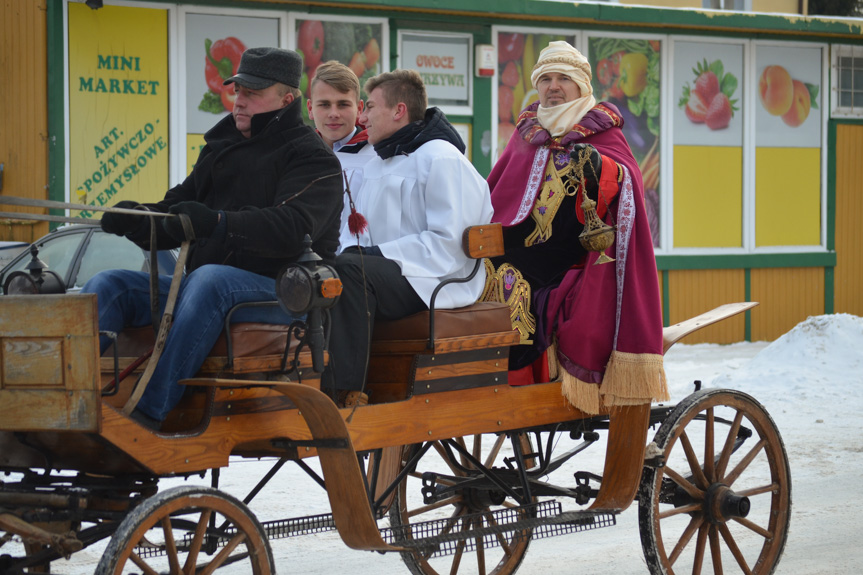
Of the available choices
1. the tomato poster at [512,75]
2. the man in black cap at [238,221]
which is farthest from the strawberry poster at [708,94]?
the man in black cap at [238,221]

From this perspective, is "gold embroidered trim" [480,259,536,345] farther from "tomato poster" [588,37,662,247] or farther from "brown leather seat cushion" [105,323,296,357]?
"tomato poster" [588,37,662,247]

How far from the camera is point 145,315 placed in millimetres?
3920

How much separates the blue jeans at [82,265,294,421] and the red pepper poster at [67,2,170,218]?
802 cm

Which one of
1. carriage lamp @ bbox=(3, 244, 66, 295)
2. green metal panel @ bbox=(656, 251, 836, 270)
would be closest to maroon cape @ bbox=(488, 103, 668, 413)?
carriage lamp @ bbox=(3, 244, 66, 295)

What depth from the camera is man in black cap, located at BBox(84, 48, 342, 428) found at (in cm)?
363

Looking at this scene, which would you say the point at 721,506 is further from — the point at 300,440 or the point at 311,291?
the point at 311,291

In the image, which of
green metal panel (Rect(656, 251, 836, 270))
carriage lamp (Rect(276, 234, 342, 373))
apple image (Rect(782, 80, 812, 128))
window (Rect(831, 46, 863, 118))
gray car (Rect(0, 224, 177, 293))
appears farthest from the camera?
window (Rect(831, 46, 863, 118))

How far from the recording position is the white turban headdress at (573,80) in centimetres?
515

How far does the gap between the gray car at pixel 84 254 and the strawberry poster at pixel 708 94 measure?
8187 mm

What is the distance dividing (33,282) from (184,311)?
0.69m

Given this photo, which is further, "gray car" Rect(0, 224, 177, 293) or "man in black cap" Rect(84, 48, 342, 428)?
"gray car" Rect(0, 224, 177, 293)

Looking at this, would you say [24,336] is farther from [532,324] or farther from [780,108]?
[780,108]

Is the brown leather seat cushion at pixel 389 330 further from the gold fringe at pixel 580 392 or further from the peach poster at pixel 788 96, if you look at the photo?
the peach poster at pixel 788 96

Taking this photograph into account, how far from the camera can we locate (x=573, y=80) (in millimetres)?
5207
